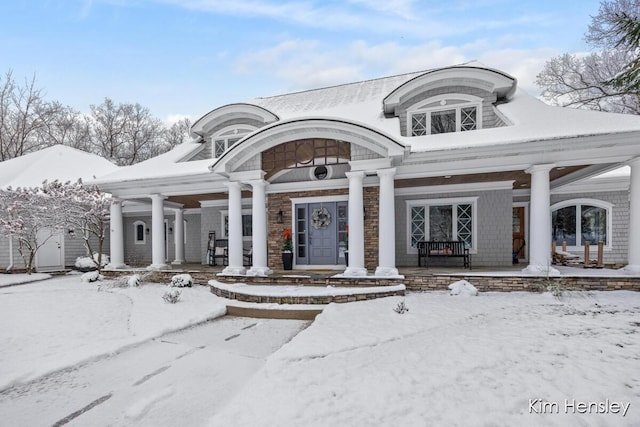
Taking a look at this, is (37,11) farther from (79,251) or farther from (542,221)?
(542,221)

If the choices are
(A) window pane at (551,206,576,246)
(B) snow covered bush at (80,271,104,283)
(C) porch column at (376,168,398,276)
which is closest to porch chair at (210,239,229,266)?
(B) snow covered bush at (80,271,104,283)

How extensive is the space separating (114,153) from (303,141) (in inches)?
884

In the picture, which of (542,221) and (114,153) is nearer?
(542,221)

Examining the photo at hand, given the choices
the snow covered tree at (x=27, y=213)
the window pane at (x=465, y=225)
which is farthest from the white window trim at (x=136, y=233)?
the window pane at (x=465, y=225)

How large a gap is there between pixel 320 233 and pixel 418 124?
4.32m

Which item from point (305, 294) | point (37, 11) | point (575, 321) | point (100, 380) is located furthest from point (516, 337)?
point (37, 11)

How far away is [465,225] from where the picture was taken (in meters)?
9.45

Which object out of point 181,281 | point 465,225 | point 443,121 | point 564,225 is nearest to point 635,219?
point 465,225

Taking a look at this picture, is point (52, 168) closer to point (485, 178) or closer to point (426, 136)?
point (426, 136)

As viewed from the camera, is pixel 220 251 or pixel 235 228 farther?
pixel 220 251

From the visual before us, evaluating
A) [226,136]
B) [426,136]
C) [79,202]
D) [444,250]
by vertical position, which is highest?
[226,136]

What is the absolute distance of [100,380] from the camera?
137 inches

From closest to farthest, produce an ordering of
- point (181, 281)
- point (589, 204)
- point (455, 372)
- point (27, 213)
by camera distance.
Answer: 1. point (455, 372)
2. point (181, 281)
3. point (589, 204)
4. point (27, 213)

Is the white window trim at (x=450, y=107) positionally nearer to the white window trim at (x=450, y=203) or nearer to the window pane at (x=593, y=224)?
the white window trim at (x=450, y=203)
